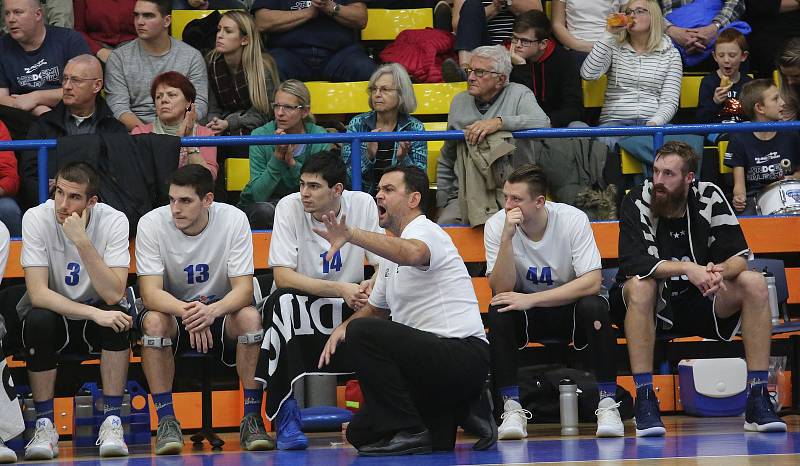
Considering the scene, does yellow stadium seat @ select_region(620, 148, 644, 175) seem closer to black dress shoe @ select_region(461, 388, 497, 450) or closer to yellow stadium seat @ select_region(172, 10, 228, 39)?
black dress shoe @ select_region(461, 388, 497, 450)

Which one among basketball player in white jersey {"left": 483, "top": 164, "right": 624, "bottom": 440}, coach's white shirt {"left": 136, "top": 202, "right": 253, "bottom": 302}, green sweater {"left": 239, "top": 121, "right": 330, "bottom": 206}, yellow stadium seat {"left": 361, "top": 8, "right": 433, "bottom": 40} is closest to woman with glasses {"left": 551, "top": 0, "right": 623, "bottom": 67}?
yellow stadium seat {"left": 361, "top": 8, "right": 433, "bottom": 40}

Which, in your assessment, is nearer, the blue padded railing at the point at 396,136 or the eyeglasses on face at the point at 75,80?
the blue padded railing at the point at 396,136

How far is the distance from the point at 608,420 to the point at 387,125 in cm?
259

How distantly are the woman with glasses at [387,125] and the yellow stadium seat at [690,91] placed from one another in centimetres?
245

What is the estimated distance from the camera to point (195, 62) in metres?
8.59

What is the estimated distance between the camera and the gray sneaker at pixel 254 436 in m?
6.18

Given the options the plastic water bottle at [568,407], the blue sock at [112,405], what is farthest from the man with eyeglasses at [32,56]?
the plastic water bottle at [568,407]

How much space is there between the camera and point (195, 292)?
6.66 meters

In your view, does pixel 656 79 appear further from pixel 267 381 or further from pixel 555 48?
pixel 267 381

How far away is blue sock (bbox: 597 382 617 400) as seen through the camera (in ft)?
20.8

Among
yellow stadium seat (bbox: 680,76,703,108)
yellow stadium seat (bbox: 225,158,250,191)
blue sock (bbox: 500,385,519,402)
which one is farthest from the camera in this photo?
yellow stadium seat (bbox: 680,76,703,108)

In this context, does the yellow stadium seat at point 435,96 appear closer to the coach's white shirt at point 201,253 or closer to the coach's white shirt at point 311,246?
the coach's white shirt at point 311,246

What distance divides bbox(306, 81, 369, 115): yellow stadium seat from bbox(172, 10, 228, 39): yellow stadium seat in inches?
47.5

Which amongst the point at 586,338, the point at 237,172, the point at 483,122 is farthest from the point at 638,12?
the point at 586,338
